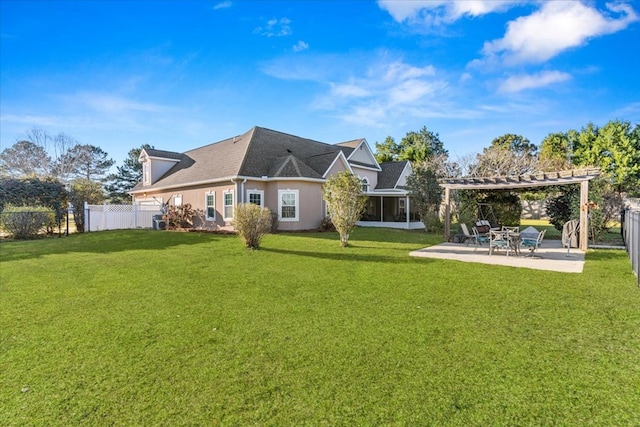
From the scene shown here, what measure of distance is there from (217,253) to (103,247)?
5.48 meters

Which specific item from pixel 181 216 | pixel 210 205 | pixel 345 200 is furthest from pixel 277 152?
pixel 345 200

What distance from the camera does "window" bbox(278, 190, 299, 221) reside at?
18.1 meters

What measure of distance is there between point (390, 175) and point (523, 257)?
16035 millimetres

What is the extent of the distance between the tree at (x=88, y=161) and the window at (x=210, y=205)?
34.1m

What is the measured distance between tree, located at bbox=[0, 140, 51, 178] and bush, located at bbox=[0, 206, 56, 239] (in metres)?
28.0

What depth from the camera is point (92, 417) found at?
2762 millimetres

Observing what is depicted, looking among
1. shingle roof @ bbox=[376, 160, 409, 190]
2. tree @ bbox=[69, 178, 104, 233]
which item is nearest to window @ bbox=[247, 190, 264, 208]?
shingle roof @ bbox=[376, 160, 409, 190]

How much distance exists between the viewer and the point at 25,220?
16812 mm

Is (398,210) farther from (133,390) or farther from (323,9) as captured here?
(133,390)

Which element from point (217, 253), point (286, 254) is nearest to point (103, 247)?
point (217, 253)

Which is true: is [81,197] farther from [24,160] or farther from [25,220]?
[24,160]

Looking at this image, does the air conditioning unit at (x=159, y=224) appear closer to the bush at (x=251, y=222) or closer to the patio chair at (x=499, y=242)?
the bush at (x=251, y=222)

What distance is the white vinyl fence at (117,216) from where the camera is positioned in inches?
774

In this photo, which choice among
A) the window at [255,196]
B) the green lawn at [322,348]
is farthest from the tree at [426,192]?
the green lawn at [322,348]
